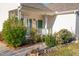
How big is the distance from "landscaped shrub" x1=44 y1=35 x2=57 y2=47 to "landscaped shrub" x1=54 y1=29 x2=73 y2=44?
82mm

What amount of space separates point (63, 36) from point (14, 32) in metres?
1.07

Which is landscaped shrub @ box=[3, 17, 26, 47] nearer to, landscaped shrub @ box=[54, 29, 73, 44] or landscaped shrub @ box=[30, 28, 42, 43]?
landscaped shrub @ box=[30, 28, 42, 43]

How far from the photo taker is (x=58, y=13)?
9836mm

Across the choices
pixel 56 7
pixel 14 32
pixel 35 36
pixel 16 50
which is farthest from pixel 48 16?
pixel 16 50

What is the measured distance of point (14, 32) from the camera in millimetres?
9742

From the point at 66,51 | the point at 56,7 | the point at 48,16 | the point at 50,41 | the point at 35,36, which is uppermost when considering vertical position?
the point at 56,7

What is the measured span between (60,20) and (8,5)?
1.19m

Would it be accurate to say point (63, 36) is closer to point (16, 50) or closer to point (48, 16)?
point (48, 16)

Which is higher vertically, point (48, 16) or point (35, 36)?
point (48, 16)

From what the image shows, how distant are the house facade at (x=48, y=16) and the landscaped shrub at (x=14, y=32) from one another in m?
0.12

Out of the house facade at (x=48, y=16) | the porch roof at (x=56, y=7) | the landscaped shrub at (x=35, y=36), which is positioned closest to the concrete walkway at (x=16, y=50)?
the landscaped shrub at (x=35, y=36)

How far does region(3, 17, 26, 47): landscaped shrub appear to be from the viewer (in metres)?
9.70

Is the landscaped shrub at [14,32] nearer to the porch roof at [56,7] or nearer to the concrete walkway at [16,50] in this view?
the concrete walkway at [16,50]

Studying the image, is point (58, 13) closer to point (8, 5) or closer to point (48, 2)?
point (48, 2)
